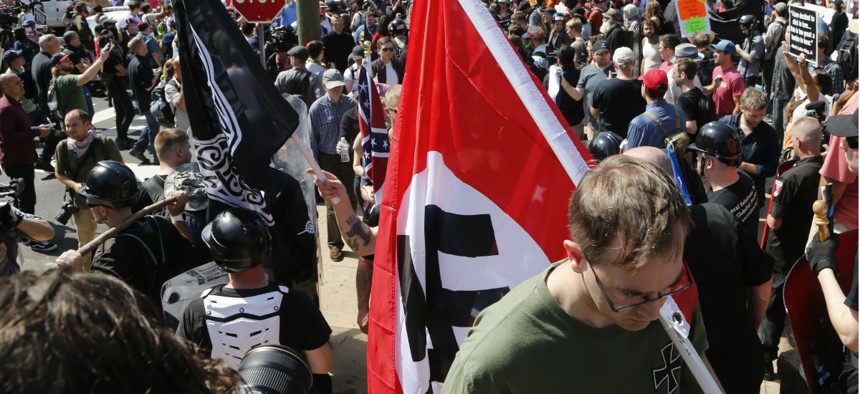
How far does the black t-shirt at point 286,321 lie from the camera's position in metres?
3.41

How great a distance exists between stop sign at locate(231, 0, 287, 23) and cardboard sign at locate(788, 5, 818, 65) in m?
5.07

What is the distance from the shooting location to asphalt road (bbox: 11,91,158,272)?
8336 mm

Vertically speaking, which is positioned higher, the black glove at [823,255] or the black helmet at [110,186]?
the black helmet at [110,186]

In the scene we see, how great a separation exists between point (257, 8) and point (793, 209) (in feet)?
18.3

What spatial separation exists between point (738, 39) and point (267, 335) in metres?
12.7

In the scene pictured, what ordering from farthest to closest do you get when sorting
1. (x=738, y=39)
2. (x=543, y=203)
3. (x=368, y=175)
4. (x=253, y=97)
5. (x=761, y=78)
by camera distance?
(x=738, y=39)
(x=761, y=78)
(x=368, y=175)
(x=253, y=97)
(x=543, y=203)

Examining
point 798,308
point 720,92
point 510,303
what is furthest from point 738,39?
point 510,303

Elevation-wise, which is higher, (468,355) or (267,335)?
(468,355)

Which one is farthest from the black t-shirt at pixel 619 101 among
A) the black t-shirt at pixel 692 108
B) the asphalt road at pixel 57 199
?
the asphalt road at pixel 57 199

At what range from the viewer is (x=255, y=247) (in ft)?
11.4

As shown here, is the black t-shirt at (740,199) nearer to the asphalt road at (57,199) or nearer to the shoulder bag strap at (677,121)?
the shoulder bag strap at (677,121)

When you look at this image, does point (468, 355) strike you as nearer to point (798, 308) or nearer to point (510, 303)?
point (510, 303)

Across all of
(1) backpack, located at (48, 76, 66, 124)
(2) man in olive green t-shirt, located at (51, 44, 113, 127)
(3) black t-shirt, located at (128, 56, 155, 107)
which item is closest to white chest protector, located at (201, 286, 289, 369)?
(2) man in olive green t-shirt, located at (51, 44, 113, 127)

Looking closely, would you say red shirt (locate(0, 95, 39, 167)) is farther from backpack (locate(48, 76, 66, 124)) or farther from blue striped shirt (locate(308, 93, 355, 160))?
blue striped shirt (locate(308, 93, 355, 160))
